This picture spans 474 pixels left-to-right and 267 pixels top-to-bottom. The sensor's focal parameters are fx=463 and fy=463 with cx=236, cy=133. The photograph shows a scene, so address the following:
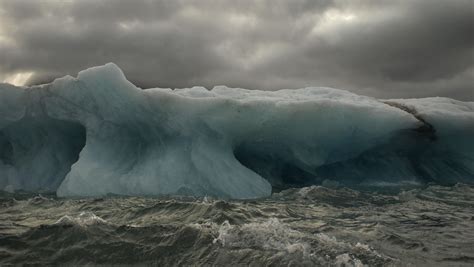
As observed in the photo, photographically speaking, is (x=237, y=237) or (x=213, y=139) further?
(x=213, y=139)

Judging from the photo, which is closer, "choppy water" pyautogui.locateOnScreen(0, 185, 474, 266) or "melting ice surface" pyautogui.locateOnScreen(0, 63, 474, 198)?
"choppy water" pyautogui.locateOnScreen(0, 185, 474, 266)

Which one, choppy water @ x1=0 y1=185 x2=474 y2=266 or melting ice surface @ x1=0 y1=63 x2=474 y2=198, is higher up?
melting ice surface @ x1=0 y1=63 x2=474 y2=198

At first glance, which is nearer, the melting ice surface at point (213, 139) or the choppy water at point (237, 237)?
the choppy water at point (237, 237)

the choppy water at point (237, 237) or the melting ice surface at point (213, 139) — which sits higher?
the melting ice surface at point (213, 139)
